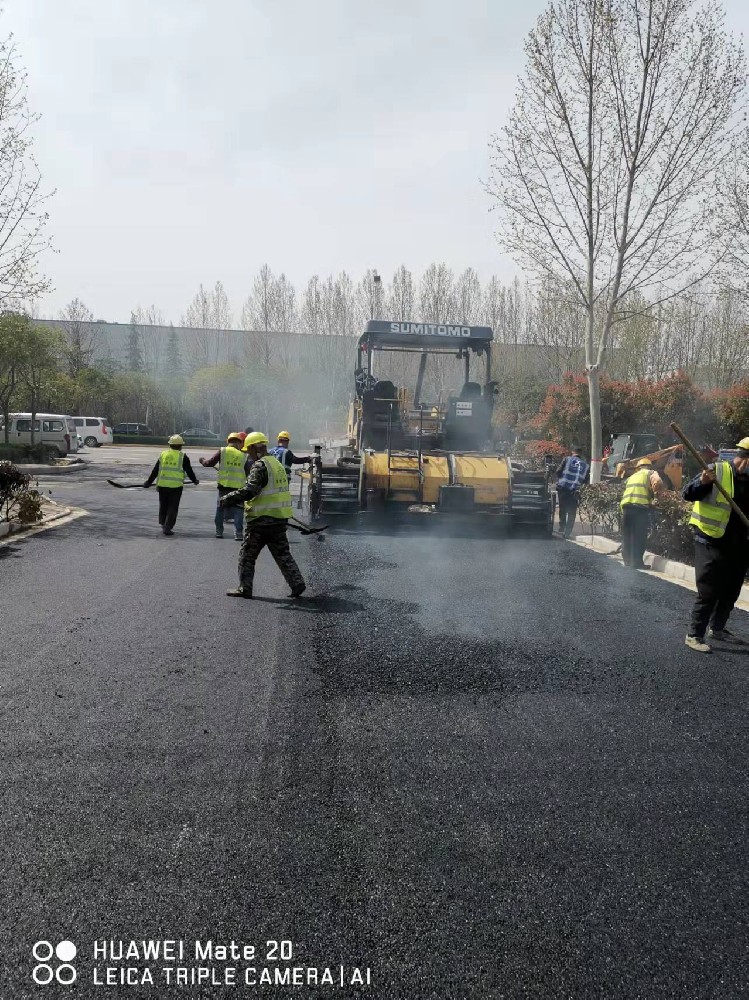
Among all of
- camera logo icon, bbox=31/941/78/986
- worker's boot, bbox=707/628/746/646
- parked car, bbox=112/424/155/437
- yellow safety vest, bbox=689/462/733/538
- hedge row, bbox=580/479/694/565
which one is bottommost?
parked car, bbox=112/424/155/437

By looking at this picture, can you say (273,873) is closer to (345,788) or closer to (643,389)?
→ (345,788)

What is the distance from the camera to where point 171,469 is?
1240cm

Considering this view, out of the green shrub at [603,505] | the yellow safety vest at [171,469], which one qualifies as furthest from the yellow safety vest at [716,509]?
the yellow safety vest at [171,469]

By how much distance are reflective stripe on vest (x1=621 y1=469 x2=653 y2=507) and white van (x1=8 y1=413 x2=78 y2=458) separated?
2678 cm

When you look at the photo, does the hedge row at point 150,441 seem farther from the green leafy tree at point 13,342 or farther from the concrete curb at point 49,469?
the concrete curb at point 49,469

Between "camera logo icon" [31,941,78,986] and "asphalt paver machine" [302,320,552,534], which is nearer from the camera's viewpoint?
"camera logo icon" [31,941,78,986]

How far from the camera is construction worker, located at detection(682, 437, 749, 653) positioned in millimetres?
6469

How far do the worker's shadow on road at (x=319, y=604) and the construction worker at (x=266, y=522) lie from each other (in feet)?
0.48

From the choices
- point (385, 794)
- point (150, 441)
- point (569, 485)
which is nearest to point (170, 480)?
point (569, 485)

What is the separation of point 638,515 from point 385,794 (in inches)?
300

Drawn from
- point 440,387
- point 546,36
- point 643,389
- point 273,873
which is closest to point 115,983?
point 273,873

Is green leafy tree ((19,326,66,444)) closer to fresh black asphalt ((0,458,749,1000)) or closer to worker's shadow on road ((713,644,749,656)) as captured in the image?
fresh black asphalt ((0,458,749,1000))

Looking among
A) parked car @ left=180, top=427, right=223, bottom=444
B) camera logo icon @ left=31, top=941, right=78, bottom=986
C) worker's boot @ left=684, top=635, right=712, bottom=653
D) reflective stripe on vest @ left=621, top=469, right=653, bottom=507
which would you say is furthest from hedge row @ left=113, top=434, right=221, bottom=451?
camera logo icon @ left=31, top=941, right=78, bottom=986

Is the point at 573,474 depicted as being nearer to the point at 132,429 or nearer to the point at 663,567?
the point at 663,567
